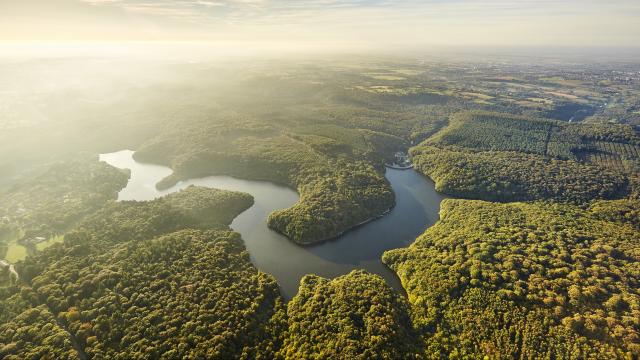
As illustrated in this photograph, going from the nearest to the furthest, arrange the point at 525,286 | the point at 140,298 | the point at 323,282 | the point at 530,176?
the point at 140,298 < the point at 525,286 < the point at 323,282 < the point at 530,176

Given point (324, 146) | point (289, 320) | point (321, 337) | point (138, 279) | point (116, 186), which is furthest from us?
point (324, 146)

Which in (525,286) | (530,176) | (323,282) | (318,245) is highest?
(530,176)

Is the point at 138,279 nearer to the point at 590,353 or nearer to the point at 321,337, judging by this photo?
the point at 321,337

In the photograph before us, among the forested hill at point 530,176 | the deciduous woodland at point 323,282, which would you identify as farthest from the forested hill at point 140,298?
the forested hill at point 530,176

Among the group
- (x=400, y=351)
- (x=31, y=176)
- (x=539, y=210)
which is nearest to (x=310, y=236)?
(x=400, y=351)

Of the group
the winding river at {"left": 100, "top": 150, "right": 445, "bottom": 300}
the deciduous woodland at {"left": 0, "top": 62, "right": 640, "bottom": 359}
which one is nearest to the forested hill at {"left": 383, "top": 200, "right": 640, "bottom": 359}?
the deciduous woodland at {"left": 0, "top": 62, "right": 640, "bottom": 359}

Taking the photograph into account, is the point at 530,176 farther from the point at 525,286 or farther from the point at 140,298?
the point at 140,298

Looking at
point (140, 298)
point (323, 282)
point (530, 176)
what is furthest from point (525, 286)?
point (140, 298)

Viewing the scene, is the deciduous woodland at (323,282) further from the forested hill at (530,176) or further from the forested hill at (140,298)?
the forested hill at (530,176)
